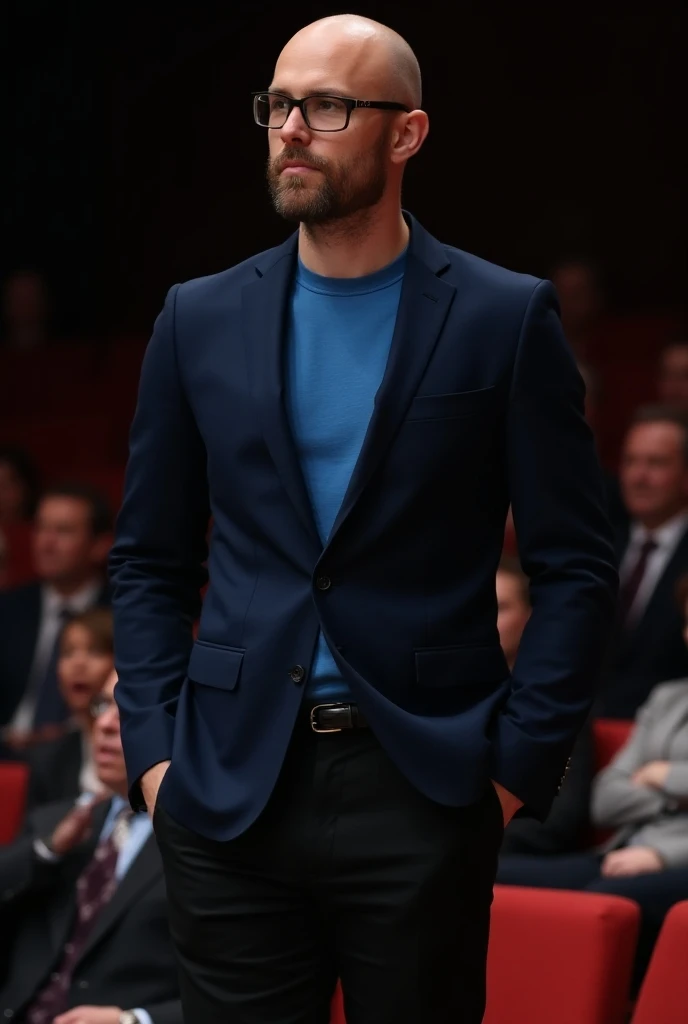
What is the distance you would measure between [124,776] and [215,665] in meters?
0.88

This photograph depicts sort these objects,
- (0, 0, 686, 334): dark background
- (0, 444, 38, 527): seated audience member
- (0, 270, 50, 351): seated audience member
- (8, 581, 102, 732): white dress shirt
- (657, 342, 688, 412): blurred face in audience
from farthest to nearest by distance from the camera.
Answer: (0, 0, 686, 334): dark background < (0, 270, 50, 351): seated audience member < (0, 444, 38, 527): seated audience member < (657, 342, 688, 412): blurred face in audience < (8, 581, 102, 732): white dress shirt

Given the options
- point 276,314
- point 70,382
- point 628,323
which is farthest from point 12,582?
point 276,314

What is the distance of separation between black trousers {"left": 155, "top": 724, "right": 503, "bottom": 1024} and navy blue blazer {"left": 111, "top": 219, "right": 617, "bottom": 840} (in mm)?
27

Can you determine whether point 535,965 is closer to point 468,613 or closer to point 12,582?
point 468,613

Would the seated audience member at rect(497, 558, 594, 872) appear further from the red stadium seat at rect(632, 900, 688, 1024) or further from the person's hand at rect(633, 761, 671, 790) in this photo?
the red stadium seat at rect(632, 900, 688, 1024)

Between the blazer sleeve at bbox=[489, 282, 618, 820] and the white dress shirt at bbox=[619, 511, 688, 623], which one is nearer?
the blazer sleeve at bbox=[489, 282, 618, 820]

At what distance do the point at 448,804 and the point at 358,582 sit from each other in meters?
0.20

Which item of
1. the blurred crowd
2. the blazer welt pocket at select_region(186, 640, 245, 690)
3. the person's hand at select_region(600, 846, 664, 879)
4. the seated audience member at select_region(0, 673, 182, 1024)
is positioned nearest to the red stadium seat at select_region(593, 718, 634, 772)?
the blurred crowd

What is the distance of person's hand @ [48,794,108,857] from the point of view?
243 cm

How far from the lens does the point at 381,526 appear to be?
54.2 inches

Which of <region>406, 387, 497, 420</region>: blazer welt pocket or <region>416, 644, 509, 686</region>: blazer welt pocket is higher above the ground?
<region>406, 387, 497, 420</region>: blazer welt pocket

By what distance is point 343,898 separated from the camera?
4.43 feet

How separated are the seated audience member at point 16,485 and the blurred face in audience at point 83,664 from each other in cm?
171

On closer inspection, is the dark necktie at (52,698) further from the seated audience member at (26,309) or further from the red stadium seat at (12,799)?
the seated audience member at (26,309)
